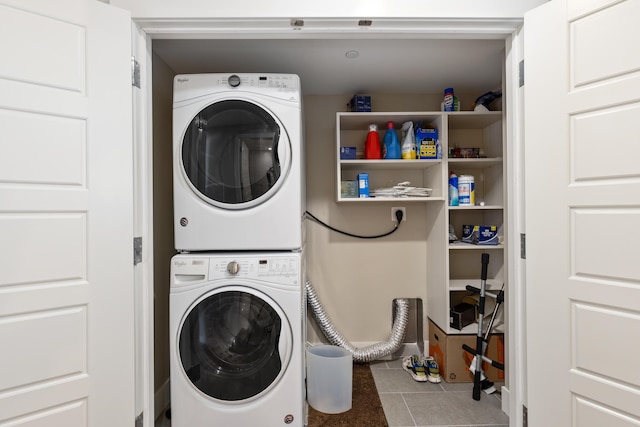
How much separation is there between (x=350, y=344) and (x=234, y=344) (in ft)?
3.81

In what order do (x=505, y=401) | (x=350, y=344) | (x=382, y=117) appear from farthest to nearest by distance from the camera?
(x=350, y=344), (x=382, y=117), (x=505, y=401)

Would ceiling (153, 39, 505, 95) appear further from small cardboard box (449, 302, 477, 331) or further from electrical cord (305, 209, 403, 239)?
small cardboard box (449, 302, 477, 331)

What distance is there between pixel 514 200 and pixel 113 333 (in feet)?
5.87

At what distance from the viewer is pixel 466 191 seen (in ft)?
7.18

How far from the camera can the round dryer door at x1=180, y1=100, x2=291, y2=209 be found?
1528 mm

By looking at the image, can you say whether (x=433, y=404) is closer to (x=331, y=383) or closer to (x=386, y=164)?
(x=331, y=383)

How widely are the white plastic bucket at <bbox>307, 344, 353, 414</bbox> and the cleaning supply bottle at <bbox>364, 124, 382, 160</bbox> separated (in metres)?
1.36

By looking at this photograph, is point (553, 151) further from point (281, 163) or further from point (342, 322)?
point (342, 322)

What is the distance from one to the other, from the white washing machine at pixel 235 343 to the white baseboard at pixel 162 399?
38cm

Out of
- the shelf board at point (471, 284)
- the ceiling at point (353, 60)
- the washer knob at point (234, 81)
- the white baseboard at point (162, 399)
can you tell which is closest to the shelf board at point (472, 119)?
the ceiling at point (353, 60)

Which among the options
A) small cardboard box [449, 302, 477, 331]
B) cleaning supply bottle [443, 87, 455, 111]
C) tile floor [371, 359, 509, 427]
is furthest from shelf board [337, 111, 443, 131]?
tile floor [371, 359, 509, 427]

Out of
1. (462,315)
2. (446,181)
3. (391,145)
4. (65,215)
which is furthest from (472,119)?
(65,215)

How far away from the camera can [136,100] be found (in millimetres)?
1300

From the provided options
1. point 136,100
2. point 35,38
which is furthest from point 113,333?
point 35,38
